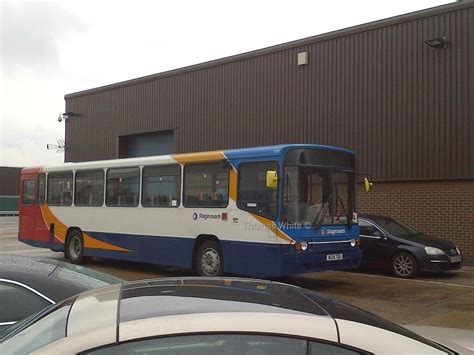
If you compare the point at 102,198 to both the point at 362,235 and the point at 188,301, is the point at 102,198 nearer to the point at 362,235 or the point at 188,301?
the point at 362,235

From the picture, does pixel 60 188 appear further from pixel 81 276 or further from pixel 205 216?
pixel 81 276

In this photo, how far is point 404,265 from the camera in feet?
40.2

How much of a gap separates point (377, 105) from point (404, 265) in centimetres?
661

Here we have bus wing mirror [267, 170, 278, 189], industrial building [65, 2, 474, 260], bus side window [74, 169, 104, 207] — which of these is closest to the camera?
bus wing mirror [267, 170, 278, 189]

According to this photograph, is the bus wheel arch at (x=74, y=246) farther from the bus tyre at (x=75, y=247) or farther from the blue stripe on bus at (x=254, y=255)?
the blue stripe on bus at (x=254, y=255)

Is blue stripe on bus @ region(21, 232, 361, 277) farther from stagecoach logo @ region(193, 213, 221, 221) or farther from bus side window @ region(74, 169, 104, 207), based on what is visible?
bus side window @ region(74, 169, 104, 207)

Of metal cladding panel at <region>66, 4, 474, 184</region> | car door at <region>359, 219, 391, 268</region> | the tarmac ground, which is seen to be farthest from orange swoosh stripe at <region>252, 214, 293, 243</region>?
metal cladding panel at <region>66, 4, 474, 184</region>

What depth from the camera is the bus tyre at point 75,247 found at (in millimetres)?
15094

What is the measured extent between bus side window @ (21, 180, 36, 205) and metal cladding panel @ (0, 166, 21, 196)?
6219cm

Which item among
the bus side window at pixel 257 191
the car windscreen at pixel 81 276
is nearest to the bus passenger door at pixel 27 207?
the bus side window at pixel 257 191

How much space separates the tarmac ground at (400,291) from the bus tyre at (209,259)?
173 cm

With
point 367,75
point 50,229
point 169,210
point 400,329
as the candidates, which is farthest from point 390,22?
point 400,329

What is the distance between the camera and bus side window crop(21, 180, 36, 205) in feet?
55.2

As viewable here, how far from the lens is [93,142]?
93.3 feet
